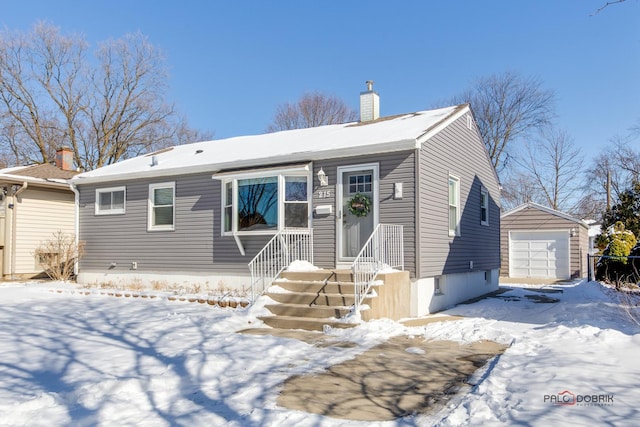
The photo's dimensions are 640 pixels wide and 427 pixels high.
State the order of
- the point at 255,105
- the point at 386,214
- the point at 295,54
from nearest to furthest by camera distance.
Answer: the point at 386,214
the point at 295,54
the point at 255,105

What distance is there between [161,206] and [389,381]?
920 cm

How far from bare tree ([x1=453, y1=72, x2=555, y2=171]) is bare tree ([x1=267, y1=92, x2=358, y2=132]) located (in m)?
9.40

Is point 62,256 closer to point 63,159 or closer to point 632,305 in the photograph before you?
point 63,159

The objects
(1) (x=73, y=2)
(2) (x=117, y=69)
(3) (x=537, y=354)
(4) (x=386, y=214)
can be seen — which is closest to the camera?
(3) (x=537, y=354)

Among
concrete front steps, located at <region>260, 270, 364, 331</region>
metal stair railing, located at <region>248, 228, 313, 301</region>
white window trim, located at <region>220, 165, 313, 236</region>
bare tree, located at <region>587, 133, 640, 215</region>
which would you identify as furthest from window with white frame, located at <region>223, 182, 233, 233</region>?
bare tree, located at <region>587, 133, 640, 215</region>

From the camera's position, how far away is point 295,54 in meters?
24.7

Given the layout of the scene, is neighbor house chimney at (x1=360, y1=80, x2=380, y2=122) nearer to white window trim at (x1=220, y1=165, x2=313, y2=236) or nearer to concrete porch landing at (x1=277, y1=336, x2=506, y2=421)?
white window trim at (x1=220, y1=165, x2=313, y2=236)

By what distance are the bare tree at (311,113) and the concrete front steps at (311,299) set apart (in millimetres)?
26121

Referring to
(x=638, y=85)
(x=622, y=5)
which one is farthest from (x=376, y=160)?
(x=638, y=85)

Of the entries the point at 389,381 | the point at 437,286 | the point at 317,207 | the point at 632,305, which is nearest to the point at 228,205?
the point at 317,207

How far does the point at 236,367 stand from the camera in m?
5.15

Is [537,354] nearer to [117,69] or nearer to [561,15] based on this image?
[561,15]

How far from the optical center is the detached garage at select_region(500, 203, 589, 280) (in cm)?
1823

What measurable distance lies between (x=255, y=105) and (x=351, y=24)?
13.6 meters
